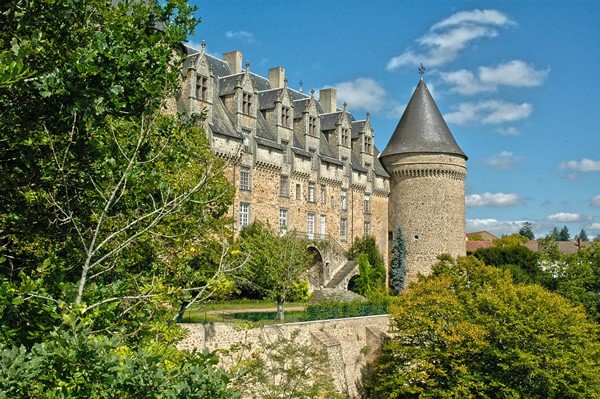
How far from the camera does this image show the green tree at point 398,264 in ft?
147

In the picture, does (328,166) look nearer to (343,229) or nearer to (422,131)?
(343,229)

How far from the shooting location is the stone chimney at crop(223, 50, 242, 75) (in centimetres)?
3934

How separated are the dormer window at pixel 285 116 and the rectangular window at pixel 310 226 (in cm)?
603

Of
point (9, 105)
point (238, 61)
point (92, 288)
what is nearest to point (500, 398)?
point (92, 288)

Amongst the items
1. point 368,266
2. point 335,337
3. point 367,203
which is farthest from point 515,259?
point 335,337

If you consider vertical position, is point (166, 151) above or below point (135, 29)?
below

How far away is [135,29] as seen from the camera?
8312mm

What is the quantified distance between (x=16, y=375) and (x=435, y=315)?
72.2 ft

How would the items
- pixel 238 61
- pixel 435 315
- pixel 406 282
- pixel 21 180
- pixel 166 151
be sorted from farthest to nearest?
pixel 406 282
pixel 238 61
pixel 435 315
pixel 166 151
pixel 21 180

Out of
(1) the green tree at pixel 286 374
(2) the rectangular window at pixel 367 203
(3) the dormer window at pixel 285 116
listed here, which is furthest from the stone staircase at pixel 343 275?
(1) the green tree at pixel 286 374

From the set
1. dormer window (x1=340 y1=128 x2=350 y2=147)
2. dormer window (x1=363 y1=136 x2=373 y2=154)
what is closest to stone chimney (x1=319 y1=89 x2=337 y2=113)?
dormer window (x1=363 y1=136 x2=373 y2=154)

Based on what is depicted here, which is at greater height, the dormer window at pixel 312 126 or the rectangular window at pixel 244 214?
the dormer window at pixel 312 126

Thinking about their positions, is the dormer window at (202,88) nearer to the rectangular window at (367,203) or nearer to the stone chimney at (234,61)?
the stone chimney at (234,61)

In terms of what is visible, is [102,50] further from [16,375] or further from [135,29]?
[16,375]
